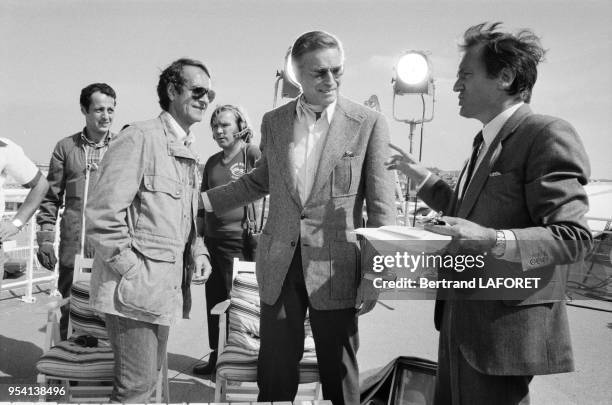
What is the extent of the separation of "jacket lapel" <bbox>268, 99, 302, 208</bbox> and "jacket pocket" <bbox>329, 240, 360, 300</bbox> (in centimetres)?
25

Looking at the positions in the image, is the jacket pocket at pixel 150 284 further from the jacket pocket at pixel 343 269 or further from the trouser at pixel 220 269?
the trouser at pixel 220 269

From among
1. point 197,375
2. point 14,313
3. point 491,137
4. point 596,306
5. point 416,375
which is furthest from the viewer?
point 596,306

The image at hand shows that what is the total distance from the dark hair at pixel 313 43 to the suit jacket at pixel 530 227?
2.69 feet

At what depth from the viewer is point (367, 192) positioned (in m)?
2.12

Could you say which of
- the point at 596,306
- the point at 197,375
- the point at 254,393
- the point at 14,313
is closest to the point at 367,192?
the point at 254,393

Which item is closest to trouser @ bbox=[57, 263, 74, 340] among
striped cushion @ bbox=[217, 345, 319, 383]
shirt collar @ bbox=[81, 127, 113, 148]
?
shirt collar @ bbox=[81, 127, 113, 148]

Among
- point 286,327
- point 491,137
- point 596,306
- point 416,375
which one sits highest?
point 491,137

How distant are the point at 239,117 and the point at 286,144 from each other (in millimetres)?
1884

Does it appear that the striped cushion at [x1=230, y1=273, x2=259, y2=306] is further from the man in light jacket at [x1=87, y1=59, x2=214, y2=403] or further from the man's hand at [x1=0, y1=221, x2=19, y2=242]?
the man's hand at [x1=0, y1=221, x2=19, y2=242]

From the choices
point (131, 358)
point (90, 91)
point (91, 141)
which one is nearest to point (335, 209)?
point (131, 358)

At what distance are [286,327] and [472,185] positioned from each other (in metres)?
1.03

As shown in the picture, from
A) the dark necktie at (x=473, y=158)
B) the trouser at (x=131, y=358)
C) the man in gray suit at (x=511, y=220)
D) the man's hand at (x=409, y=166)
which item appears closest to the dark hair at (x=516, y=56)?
the man in gray suit at (x=511, y=220)

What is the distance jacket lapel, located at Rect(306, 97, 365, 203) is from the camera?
207cm

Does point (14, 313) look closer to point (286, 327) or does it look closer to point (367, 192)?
point (286, 327)
